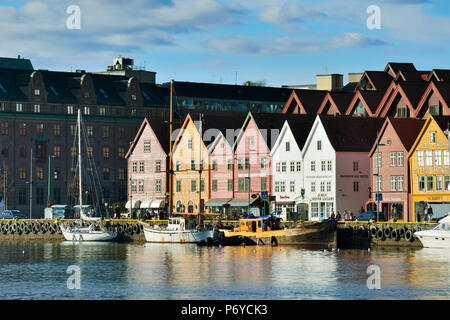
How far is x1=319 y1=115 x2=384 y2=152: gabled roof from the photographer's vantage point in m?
125

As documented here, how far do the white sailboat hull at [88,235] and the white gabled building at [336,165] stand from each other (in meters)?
22.9

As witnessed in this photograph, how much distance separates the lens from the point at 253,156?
445 feet

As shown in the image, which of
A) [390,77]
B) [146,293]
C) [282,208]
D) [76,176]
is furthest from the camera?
[76,176]

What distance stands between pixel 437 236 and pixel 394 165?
90.5 feet

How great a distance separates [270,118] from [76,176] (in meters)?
49.2

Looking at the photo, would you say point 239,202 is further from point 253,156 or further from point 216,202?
point 253,156

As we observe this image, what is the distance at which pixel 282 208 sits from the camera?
128750 millimetres

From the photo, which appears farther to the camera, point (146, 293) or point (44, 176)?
point (44, 176)

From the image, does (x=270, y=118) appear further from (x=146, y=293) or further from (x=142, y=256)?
(x=146, y=293)

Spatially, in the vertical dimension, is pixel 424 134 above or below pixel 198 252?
above

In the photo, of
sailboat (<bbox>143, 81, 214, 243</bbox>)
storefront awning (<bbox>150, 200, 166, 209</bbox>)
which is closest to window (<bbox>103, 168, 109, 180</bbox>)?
storefront awning (<bbox>150, 200, 166, 209</bbox>)
